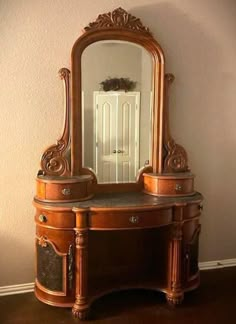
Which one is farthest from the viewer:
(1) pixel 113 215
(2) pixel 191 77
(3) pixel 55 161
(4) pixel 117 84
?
(2) pixel 191 77

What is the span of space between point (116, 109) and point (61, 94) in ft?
1.30

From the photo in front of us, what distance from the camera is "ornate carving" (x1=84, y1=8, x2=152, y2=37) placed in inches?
88.4

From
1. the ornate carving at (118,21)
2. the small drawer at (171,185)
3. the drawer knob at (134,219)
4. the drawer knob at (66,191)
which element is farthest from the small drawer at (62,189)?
the ornate carving at (118,21)

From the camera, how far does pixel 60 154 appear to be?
224cm

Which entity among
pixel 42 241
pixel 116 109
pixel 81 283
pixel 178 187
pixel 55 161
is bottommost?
pixel 81 283

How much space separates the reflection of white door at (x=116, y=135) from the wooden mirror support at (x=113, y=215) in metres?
0.08

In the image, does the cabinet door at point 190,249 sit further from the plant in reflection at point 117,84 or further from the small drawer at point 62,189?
the plant in reflection at point 117,84

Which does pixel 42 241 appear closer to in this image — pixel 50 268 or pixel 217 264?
pixel 50 268

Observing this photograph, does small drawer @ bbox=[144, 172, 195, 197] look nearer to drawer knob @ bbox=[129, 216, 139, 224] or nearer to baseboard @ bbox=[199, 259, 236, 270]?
drawer knob @ bbox=[129, 216, 139, 224]

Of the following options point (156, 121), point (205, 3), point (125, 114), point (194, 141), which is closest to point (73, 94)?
point (125, 114)

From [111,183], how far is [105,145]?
A: 28cm

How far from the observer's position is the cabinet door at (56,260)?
6.70 ft

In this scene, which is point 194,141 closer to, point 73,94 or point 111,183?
point 111,183

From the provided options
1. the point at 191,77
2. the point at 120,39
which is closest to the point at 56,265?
the point at 120,39
